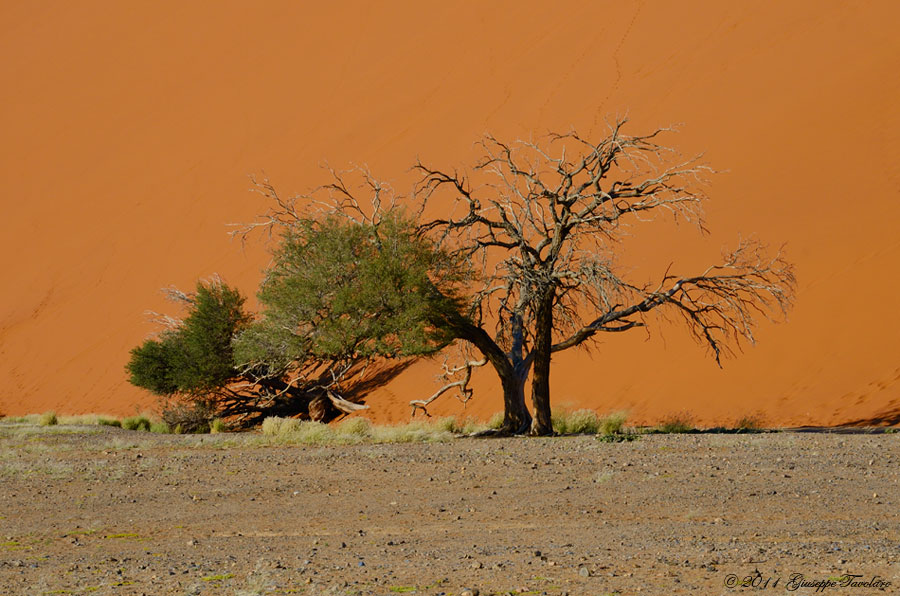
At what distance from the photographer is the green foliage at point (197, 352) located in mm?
24172

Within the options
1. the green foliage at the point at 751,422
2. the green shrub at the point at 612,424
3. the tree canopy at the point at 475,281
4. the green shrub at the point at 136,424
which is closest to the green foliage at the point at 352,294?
the tree canopy at the point at 475,281

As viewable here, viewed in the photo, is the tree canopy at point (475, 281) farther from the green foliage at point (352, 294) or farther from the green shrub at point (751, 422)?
the green shrub at point (751, 422)

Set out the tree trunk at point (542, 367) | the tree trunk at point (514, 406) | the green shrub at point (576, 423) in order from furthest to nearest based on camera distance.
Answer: the green shrub at point (576, 423) < the tree trunk at point (514, 406) < the tree trunk at point (542, 367)

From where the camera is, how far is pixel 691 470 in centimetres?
1120

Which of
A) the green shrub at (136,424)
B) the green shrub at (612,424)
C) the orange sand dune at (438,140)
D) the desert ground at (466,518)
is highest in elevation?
the orange sand dune at (438,140)

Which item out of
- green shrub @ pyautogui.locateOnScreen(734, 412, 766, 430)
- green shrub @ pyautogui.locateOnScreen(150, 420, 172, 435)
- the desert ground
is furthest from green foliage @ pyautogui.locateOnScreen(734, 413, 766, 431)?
green shrub @ pyautogui.locateOnScreen(150, 420, 172, 435)

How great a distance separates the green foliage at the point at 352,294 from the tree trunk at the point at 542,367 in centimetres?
155

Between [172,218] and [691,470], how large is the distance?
37.1m

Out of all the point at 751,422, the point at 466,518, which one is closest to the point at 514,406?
the point at 751,422

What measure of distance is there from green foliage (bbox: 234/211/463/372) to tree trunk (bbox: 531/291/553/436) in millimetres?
1553

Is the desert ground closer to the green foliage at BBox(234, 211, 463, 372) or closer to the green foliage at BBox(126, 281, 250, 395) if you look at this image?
the green foliage at BBox(234, 211, 463, 372)

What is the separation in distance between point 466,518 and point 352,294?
8954 millimetres

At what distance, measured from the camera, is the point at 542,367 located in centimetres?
1686

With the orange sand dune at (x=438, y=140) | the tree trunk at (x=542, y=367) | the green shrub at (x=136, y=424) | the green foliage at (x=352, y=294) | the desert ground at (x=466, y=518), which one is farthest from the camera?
the green shrub at (x=136, y=424)
